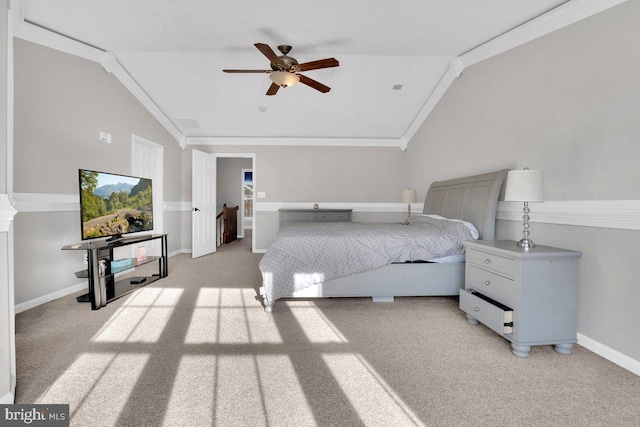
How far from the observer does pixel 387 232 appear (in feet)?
10.4

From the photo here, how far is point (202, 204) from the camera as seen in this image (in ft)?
18.9

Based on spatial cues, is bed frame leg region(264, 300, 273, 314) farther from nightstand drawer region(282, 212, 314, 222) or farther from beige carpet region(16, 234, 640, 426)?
nightstand drawer region(282, 212, 314, 222)

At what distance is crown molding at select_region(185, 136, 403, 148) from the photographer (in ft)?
20.2

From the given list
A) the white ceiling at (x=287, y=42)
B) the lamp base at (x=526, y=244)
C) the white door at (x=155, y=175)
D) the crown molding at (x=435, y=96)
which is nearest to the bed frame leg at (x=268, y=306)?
the lamp base at (x=526, y=244)

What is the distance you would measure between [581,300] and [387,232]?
1.65 m

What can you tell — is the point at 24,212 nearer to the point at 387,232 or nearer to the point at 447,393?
the point at 387,232

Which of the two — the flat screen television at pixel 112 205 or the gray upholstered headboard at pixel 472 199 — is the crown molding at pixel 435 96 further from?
the flat screen television at pixel 112 205

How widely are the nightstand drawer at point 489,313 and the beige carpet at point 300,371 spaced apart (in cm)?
14

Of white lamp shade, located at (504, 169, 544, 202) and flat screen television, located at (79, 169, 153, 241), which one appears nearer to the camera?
white lamp shade, located at (504, 169, 544, 202)

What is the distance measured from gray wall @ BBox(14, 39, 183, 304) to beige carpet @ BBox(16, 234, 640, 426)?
22.6 inches

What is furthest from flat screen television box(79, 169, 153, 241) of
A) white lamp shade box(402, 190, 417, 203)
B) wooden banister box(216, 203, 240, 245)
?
white lamp shade box(402, 190, 417, 203)

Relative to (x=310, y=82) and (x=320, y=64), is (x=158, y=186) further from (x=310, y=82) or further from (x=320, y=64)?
(x=320, y=64)

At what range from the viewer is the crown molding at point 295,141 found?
20.2 ft

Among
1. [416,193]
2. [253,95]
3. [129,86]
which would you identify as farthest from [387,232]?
[129,86]
